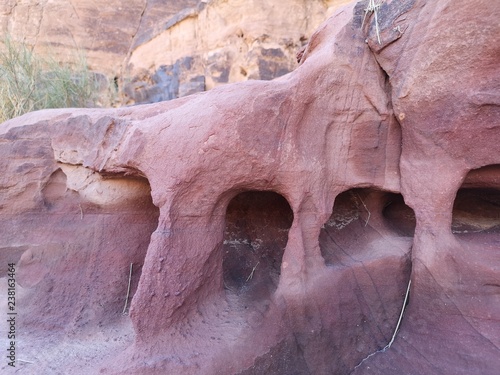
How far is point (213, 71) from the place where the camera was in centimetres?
730

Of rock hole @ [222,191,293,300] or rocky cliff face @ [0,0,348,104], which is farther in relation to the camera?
rocky cliff face @ [0,0,348,104]

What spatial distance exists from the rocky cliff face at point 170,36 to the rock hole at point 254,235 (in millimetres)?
4106

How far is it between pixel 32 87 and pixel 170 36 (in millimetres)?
3873

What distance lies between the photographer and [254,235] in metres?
3.13

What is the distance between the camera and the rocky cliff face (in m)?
6.95

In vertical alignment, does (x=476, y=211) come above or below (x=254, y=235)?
above

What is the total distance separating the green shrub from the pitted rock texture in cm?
286

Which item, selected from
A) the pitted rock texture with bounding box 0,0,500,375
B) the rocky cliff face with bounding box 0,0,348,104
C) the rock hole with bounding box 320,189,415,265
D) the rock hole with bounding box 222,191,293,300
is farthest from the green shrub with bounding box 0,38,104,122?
the rock hole with bounding box 320,189,415,265

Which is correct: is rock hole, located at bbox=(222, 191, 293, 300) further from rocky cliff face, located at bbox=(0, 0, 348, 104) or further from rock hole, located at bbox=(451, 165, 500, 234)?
rocky cliff face, located at bbox=(0, 0, 348, 104)

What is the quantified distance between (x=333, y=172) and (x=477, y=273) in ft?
3.60

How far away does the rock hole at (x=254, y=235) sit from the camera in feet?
9.66

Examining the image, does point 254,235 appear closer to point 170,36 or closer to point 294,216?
point 294,216

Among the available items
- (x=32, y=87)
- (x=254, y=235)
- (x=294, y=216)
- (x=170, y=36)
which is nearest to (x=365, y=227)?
(x=294, y=216)

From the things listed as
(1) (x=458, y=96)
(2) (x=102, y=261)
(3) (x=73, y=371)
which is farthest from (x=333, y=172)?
(3) (x=73, y=371)
